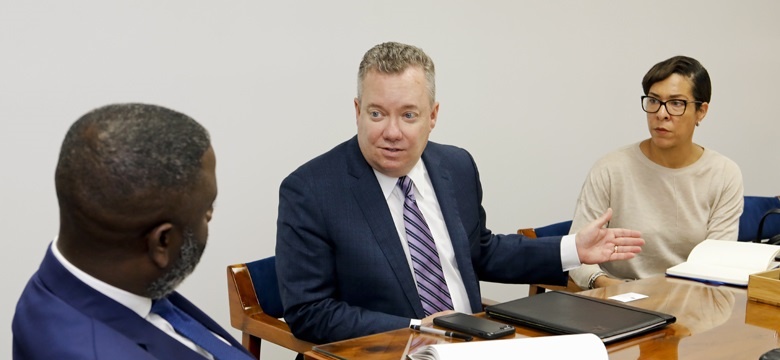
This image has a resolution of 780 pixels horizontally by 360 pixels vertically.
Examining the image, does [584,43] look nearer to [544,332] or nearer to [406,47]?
[406,47]

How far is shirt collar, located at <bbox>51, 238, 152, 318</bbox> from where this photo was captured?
1.21 metres

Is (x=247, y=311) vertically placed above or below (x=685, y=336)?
below

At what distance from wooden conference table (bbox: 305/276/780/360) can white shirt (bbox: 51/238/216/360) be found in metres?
0.42

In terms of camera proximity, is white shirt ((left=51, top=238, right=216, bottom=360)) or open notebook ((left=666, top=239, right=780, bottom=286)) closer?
white shirt ((left=51, top=238, right=216, bottom=360))

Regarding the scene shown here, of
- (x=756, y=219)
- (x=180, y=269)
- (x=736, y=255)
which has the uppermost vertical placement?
(x=180, y=269)

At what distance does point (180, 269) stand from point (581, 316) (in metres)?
1.12

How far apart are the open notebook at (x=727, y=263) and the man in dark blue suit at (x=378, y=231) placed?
0.24 metres

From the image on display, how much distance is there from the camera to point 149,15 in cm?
309

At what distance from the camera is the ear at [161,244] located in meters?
1.20

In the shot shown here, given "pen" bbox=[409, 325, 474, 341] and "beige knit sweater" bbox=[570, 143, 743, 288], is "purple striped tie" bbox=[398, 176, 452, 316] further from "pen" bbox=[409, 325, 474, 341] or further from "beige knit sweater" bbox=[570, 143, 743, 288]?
"beige knit sweater" bbox=[570, 143, 743, 288]

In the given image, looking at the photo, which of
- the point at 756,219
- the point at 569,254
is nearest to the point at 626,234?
the point at 569,254

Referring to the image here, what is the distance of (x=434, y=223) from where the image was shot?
262cm

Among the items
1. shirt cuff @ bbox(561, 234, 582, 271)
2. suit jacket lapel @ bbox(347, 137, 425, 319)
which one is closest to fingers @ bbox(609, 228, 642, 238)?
shirt cuff @ bbox(561, 234, 582, 271)

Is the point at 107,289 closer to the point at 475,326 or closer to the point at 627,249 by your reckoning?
the point at 475,326
